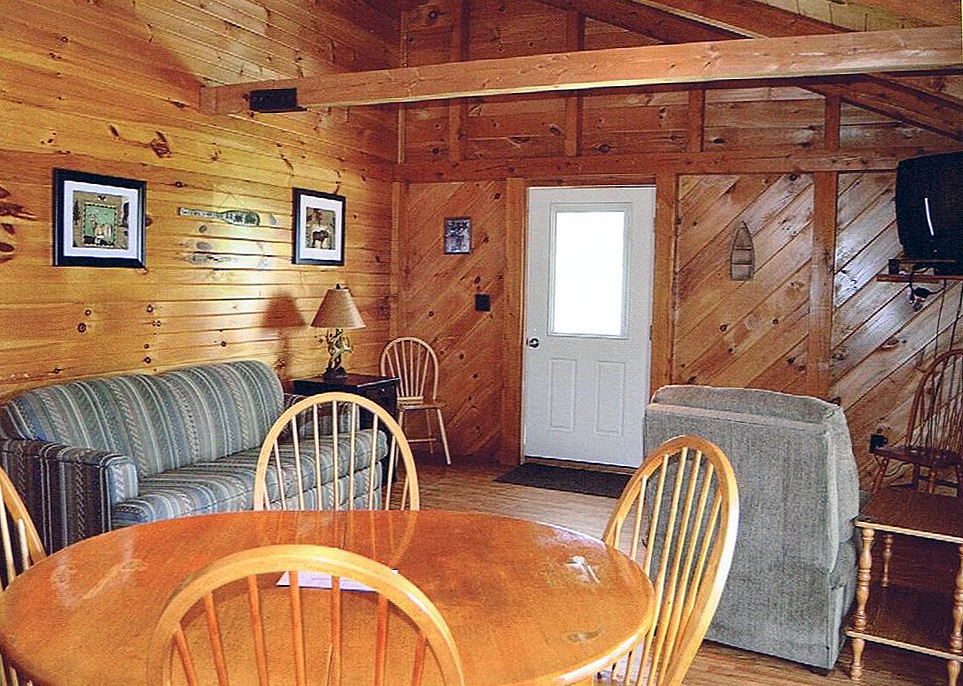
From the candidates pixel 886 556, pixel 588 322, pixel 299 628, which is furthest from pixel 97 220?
pixel 886 556

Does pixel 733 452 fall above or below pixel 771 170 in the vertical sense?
below

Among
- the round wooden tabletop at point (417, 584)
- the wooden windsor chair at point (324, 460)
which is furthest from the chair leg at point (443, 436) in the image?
the round wooden tabletop at point (417, 584)

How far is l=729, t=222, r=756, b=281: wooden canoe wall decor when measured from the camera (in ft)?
18.9

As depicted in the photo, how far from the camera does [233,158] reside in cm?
497

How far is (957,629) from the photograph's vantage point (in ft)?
9.58

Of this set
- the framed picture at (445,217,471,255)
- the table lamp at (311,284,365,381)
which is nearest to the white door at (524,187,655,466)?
the framed picture at (445,217,471,255)

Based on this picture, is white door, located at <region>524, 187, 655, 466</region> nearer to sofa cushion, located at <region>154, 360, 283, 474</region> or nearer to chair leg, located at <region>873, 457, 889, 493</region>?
chair leg, located at <region>873, 457, 889, 493</region>

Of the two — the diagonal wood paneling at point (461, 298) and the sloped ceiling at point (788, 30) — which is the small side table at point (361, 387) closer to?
the diagonal wood paneling at point (461, 298)

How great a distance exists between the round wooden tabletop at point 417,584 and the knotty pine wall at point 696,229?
4051 millimetres

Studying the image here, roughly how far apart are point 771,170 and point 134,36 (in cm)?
375

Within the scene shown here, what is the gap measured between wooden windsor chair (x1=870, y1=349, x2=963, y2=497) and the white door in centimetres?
163

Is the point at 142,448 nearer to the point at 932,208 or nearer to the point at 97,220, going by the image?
the point at 97,220

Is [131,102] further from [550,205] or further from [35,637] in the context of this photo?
[35,637]

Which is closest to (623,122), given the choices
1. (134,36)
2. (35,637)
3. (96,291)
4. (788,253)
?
(788,253)
